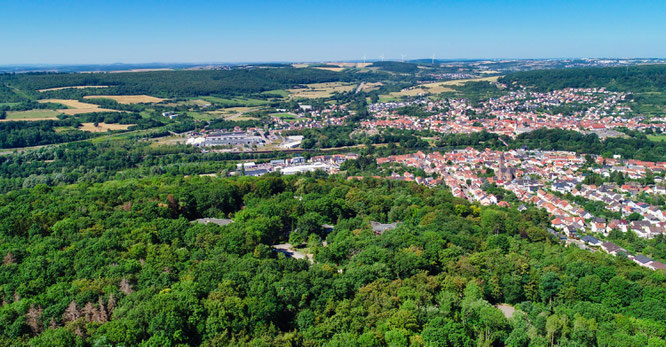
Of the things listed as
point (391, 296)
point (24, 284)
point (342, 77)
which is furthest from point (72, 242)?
point (342, 77)

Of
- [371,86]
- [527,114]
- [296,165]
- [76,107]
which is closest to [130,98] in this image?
[76,107]

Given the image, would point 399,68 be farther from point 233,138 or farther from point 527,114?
point 233,138

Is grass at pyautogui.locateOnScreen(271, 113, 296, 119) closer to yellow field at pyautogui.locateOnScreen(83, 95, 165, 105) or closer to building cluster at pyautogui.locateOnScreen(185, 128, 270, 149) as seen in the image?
building cluster at pyautogui.locateOnScreen(185, 128, 270, 149)

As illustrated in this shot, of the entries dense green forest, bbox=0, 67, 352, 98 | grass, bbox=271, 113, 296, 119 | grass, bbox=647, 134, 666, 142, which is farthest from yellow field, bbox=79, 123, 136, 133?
grass, bbox=647, 134, 666, 142

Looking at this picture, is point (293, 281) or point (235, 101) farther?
point (235, 101)

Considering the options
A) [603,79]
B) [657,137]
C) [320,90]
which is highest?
[603,79]

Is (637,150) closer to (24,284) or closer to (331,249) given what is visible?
(331,249)
